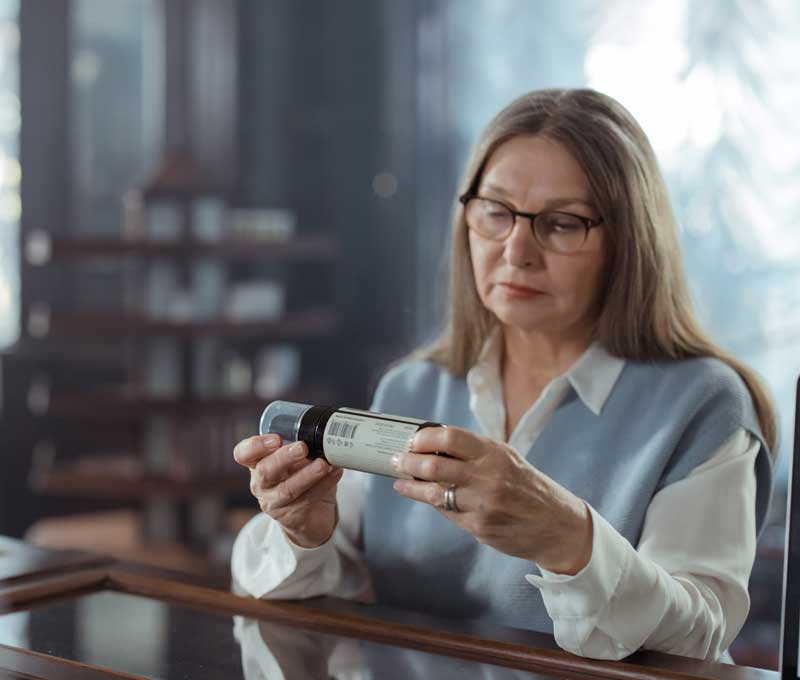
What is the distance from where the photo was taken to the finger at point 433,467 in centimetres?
98

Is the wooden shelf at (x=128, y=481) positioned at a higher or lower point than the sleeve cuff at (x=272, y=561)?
lower

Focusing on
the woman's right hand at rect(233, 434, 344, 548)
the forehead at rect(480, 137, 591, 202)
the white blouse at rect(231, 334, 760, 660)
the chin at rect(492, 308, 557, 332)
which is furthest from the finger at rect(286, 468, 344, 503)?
the forehead at rect(480, 137, 591, 202)

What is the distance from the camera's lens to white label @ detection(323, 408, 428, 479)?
101cm

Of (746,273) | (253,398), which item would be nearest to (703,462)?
(746,273)

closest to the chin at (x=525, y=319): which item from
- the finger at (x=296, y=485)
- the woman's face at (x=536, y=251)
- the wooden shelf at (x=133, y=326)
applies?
the woman's face at (x=536, y=251)

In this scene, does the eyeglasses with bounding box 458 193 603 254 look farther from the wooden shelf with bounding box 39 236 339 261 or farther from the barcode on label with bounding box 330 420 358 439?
the wooden shelf with bounding box 39 236 339 261

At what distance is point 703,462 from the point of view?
1.36 metres

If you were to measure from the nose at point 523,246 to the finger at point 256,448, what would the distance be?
1.52 feet

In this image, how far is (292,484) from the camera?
1.18m

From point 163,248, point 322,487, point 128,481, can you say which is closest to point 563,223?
point 322,487

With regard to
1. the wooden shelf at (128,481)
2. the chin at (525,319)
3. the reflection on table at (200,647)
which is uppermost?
the chin at (525,319)

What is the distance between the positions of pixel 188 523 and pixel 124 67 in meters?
2.00

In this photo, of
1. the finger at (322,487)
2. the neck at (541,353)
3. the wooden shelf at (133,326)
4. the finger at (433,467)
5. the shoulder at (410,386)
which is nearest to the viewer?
the finger at (433,467)

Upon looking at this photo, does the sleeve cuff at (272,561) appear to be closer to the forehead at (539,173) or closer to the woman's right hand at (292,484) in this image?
the woman's right hand at (292,484)
